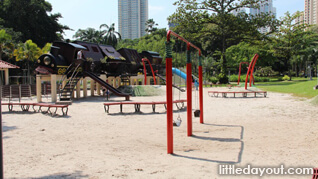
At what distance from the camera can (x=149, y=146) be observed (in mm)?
8328

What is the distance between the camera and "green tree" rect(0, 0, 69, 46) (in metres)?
49.3

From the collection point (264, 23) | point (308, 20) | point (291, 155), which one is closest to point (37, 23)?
point (264, 23)

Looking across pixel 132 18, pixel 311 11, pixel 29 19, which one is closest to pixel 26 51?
pixel 29 19

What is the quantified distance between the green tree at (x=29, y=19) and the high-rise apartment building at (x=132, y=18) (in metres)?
96.9

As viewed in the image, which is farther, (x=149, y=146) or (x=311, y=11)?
(x=311, y=11)

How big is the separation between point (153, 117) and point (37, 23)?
4528 centimetres

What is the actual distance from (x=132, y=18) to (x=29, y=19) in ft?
337

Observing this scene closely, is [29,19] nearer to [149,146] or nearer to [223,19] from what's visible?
[223,19]

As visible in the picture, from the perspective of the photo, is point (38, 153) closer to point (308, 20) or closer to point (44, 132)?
point (44, 132)

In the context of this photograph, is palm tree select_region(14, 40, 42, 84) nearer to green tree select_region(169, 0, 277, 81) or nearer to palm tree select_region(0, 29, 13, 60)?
palm tree select_region(0, 29, 13, 60)

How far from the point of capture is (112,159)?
6.84 m

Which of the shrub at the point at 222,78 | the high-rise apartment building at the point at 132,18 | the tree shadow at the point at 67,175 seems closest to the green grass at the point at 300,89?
the shrub at the point at 222,78

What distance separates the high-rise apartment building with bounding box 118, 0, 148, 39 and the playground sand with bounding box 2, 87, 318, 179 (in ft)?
459

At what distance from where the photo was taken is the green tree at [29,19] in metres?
49.3
